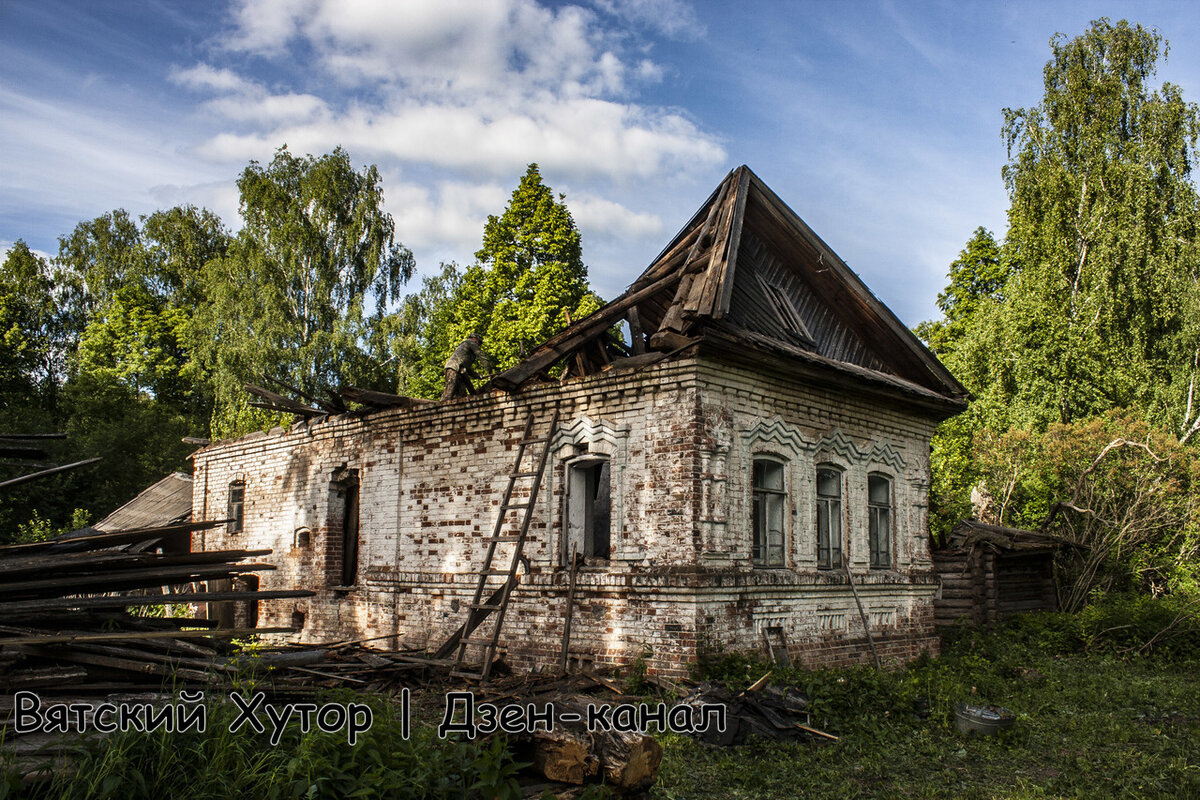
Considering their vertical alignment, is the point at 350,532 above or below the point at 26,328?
below

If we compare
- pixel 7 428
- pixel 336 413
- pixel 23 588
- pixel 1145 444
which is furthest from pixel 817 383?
pixel 7 428

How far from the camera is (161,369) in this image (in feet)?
105

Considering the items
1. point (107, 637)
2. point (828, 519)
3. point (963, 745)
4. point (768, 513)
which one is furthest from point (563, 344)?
point (963, 745)

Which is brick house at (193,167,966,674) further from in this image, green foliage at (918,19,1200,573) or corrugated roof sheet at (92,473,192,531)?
green foliage at (918,19,1200,573)

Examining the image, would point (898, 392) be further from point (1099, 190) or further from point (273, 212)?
point (273, 212)

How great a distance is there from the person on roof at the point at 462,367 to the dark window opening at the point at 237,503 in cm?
570

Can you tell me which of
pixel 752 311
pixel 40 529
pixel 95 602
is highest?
pixel 752 311

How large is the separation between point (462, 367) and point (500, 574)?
3388 millimetres

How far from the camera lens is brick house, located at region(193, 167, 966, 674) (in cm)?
970

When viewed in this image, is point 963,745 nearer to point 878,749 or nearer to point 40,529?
point 878,749

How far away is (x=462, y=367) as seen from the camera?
1277cm

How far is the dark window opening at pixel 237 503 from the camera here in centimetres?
1591

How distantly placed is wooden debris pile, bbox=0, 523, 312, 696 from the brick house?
3.77 meters

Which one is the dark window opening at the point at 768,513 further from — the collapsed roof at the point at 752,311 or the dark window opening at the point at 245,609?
the dark window opening at the point at 245,609
